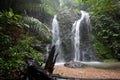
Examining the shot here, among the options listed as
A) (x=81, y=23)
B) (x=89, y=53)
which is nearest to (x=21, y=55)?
(x=89, y=53)

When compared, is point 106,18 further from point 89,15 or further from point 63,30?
point 63,30

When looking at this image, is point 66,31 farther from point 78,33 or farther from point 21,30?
point 21,30

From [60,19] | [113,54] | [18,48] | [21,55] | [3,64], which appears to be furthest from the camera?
[60,19]

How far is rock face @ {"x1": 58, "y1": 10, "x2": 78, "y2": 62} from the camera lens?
1257cm

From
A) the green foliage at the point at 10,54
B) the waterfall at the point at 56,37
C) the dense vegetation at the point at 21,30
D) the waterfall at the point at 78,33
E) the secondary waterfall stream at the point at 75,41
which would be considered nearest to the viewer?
the green foliage at the point at 10,54

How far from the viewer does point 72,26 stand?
14.5m

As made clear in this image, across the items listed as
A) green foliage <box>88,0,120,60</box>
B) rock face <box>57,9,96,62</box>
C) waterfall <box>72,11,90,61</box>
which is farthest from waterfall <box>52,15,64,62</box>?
green foliage <box>88,0,120,60</box>

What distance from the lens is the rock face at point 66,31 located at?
1257 centimetres

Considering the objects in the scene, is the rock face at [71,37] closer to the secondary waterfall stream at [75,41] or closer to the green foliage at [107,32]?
the secondary waterfall stream at [75,41]

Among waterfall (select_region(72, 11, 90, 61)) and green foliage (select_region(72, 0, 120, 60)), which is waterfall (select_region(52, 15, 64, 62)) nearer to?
waterfall (select_region(72, 11, 90, 61))

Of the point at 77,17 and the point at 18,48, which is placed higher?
the point at 77,17

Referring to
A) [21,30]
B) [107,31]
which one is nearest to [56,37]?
[107,31]

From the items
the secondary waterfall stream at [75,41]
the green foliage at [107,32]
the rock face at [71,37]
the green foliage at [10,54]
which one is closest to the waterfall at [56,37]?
the secondary waterfall stream at [75,41]

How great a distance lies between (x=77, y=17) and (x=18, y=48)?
12.2 m
